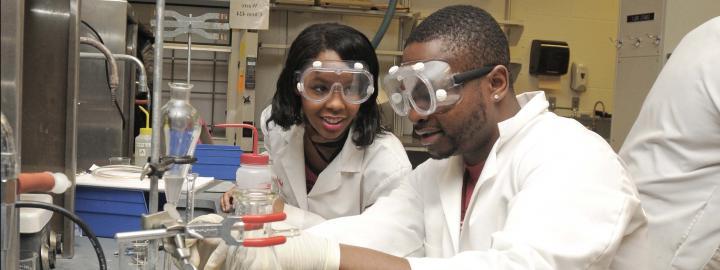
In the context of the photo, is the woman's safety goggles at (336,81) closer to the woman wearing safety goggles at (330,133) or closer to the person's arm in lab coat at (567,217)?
the woman wearing safety goggles at (330,133)

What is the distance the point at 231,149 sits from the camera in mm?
2480

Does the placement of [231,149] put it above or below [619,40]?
below

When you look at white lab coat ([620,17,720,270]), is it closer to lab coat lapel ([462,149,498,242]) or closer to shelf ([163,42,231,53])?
lab coat lapel ([462,149,498,242])

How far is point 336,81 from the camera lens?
1.69 meters

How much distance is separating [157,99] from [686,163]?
1.33 meters

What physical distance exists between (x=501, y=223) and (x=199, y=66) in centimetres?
372

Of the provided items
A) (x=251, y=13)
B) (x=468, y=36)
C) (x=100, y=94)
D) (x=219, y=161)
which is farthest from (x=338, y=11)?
(x=468, y=36)

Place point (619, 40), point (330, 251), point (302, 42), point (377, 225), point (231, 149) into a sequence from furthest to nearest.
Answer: point (619, 40), point (231, 149), point (302, 42), point (377, 225), point (330, 251)

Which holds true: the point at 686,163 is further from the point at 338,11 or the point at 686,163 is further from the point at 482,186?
the point at 338,11

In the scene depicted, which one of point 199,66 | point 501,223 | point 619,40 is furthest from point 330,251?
point 199,66

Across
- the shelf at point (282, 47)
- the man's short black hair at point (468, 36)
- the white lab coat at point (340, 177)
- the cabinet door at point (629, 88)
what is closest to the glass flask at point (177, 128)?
the man's short black hair at point (468, 36)

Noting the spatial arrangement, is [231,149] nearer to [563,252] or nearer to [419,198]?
[419,198]

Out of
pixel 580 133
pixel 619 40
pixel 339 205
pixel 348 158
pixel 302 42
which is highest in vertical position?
pixel 619 40

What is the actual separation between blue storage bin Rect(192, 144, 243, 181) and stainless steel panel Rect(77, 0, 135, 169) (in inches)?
13.0
